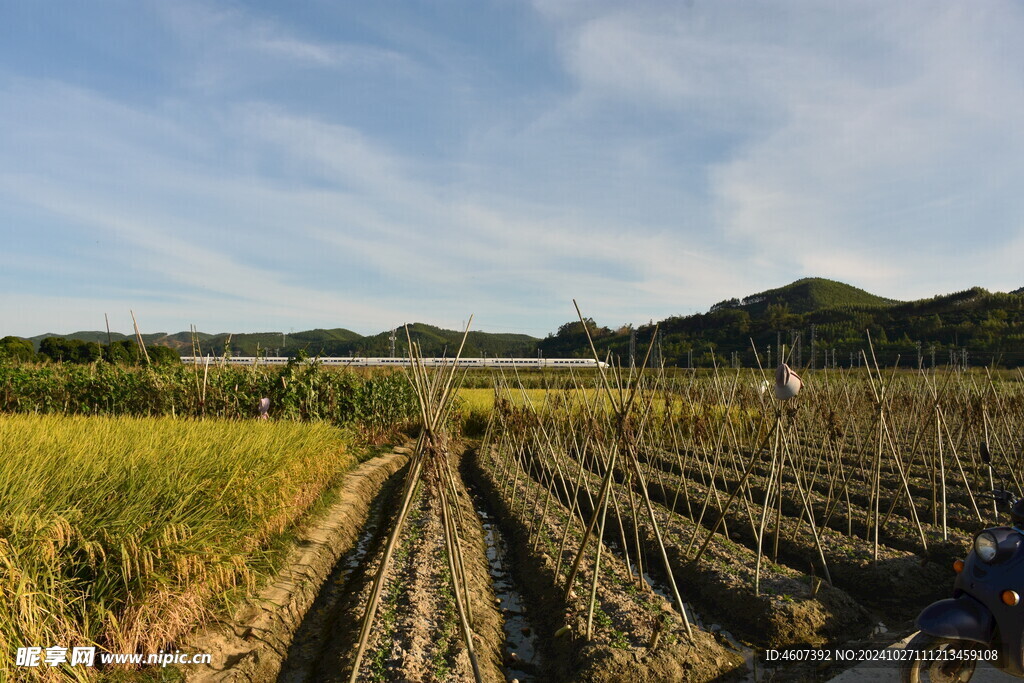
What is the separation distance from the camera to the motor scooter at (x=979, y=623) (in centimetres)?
312

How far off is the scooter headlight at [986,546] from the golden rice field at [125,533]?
16.3ft

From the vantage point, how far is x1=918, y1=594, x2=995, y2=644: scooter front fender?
10.3ft

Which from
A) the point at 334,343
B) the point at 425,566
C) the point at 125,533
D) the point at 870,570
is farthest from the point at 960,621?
the point at 334,343

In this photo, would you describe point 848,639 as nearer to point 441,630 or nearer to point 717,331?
point 441,630

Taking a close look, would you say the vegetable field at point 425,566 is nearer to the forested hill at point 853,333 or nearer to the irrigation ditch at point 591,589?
the irrigation ditch at point 591,589

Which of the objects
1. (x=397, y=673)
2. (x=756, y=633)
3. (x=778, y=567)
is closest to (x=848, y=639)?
(x=756, y=633)

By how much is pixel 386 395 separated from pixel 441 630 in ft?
35.7

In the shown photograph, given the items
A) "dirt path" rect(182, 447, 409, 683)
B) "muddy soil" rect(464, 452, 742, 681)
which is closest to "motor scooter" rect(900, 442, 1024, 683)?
"muddy soil" rect(464, 452, 742, 681)

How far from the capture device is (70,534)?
3691mm

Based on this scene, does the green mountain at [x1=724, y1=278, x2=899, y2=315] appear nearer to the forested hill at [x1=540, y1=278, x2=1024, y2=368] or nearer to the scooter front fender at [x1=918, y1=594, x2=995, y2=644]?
the forested hill at [x1=540, y1=278, x2=1024, y2=368]

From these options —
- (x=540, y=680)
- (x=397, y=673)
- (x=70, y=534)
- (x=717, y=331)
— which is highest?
(x=717, y=331)

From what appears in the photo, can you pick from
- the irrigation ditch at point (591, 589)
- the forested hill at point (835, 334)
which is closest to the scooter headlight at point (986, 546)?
the irrigation ditch at point (591, 589)

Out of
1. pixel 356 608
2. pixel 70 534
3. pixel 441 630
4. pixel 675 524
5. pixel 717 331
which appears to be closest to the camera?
pixel 70 534

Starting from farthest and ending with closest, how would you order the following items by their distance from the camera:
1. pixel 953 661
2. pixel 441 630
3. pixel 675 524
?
pixel 675 524 → pixel 441 630 → pixel 953 661
